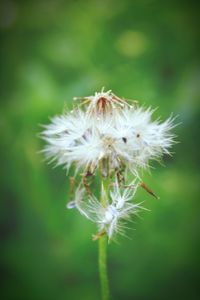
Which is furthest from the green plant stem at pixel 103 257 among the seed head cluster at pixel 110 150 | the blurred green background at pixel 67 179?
the blurred green background at pixel 67 179

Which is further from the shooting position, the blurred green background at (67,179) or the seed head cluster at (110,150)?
the blurred green background at (67,179)

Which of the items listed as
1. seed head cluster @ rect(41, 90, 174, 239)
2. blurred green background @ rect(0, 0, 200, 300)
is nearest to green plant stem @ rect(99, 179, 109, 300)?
seed head cluster @ rect(41, 90, 174, 239)

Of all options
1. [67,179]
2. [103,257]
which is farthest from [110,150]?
[67,179]

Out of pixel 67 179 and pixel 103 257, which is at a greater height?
pixel 67 179

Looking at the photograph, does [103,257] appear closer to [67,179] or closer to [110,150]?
[110,150]

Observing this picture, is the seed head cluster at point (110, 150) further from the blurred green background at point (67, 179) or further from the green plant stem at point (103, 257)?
the blurred green background at point (67, 179)

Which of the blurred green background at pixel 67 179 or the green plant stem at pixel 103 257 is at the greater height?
the blurred green background at pixel 67 179

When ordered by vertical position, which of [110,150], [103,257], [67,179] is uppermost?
[67,179]
